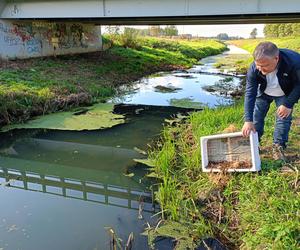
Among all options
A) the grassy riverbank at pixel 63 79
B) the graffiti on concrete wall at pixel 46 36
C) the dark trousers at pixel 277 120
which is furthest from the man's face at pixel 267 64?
the graffiti on concrete wall at pixel 46 36

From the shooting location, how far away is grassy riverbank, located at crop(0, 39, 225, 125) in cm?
789

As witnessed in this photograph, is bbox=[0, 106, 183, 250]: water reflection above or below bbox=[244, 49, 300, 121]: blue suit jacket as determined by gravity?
below

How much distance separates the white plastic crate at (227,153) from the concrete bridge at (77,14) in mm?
6804

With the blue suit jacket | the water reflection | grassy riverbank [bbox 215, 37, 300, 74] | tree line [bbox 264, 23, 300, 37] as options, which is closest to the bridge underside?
the water reflection

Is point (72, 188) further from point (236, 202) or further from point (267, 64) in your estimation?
point (267, 64)

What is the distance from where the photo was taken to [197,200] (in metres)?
3.77

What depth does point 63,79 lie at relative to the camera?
10.5 metres

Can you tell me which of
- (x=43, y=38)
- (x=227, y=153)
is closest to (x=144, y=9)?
(x=43, y=38)

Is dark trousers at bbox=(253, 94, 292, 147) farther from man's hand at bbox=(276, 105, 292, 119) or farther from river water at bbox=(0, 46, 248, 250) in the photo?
river water at bbox=(0, 46, 248, 250)

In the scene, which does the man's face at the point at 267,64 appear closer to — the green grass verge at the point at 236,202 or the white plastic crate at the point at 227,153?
the white plastic crate at the point at 227,153

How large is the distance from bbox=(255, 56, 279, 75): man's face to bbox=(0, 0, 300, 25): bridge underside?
7075 mm

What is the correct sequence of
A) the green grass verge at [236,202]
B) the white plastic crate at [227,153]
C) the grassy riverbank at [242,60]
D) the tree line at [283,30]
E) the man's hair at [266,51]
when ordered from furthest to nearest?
the tree line at [283,30]
the grassy riverbank at [242,60]
the white plastic crate at [227,153]
the man's hair at [266,51]
the green grass verge at [236,202]

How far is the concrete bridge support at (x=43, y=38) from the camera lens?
1172 centimetres

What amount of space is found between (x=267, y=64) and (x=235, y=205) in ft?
4.69
